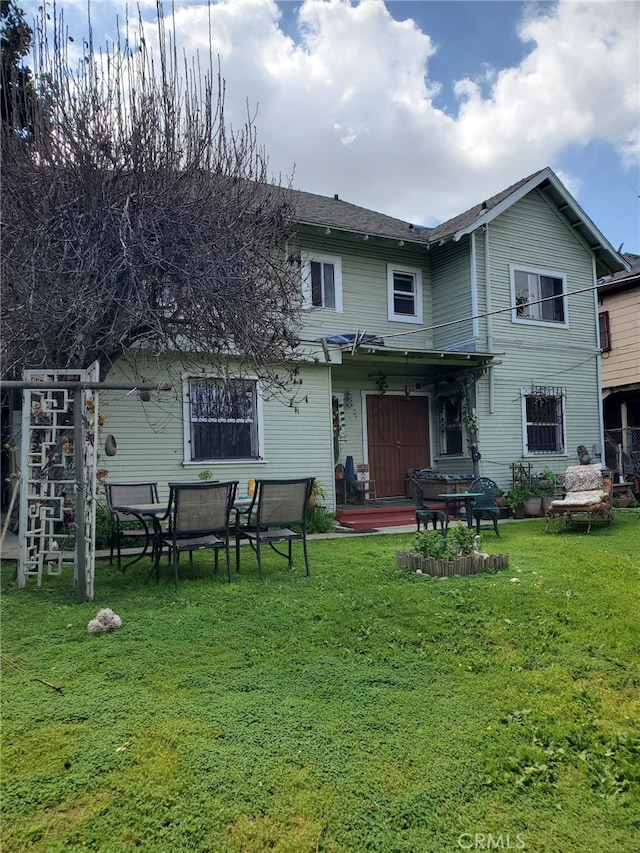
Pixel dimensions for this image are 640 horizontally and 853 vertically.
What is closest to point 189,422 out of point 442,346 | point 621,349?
point 442,346

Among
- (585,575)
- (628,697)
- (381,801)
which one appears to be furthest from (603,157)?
(381,801)

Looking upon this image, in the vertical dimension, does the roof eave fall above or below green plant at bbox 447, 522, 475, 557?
above

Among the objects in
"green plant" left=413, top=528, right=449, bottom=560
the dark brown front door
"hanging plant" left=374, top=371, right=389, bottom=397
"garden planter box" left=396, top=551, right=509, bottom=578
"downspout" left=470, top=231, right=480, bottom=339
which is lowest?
"garden planter box" left=396, top=551, right=509, bottom=578

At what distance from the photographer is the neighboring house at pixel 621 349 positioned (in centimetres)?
1686

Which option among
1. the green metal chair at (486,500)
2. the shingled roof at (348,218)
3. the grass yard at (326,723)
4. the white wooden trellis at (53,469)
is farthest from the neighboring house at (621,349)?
the white wooden trellis at (53,469)

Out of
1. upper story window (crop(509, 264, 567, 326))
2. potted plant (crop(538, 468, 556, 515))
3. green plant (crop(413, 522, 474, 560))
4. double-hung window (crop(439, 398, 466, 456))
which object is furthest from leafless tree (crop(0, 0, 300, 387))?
upper story window (crop(509, 264, 567, 326))

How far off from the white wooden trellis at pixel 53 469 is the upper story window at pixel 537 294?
1069cm

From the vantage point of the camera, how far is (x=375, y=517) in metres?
11.3

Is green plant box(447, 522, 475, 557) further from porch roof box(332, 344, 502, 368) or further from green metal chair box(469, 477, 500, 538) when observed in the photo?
porch roof box(332, 344, 502, 368)

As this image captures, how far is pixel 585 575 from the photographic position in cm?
579

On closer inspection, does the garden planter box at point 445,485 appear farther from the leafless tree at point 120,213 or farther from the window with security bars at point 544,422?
the leafless tree at point 120,213

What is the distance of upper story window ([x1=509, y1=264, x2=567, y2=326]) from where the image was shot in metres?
13.7

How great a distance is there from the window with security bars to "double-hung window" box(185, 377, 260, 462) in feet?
22.1

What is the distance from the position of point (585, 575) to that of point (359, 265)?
29.2ft
